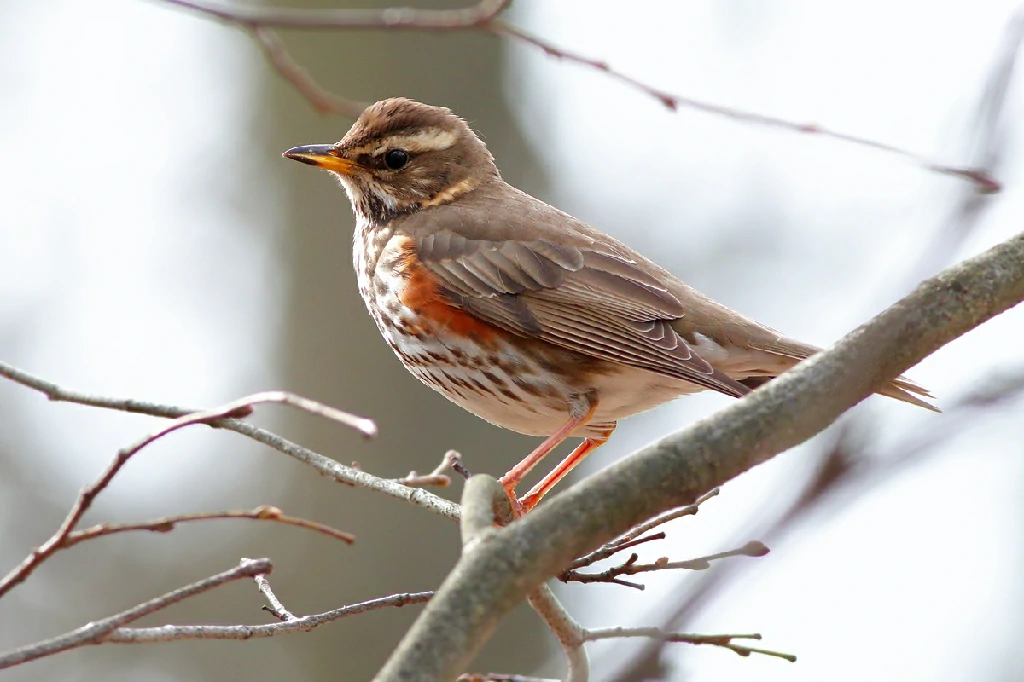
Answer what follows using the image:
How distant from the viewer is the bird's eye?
4547 millimetres

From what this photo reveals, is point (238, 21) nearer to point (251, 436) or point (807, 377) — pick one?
point (251, 436)

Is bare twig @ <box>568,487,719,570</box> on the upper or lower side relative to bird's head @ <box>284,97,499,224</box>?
lower

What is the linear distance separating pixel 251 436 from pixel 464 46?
4.49m

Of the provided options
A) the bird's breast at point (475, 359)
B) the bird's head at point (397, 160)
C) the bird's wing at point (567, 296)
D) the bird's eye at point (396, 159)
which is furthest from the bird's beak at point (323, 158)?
the bird's breast at point (475, 359)

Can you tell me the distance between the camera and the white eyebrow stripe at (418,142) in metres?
4.51

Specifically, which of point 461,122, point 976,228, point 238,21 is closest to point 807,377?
point 976,228

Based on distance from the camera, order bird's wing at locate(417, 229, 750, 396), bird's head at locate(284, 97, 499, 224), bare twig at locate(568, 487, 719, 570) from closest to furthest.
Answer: bare twig at locate(568, 487, 719, 570) < bird's wing at locate(417, 229, 750, 396) < bird's head at locate(284, 97, 499, 224)

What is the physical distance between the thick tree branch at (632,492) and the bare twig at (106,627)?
1.13 feet

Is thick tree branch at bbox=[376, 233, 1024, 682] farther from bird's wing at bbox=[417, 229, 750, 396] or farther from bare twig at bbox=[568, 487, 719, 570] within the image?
bird's wing at bbox=[417, 229, 750, 396]

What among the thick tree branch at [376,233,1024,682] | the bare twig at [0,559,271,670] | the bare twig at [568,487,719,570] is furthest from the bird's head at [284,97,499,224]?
the thick tree branch at [376,233,1024,682]

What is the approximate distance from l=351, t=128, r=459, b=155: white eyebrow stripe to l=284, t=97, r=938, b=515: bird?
0.03m

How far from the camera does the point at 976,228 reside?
103cm

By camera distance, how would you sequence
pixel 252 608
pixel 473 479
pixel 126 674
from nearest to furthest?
1. pixel 473 479
2. pixel 252 608
3. pixel 126 674

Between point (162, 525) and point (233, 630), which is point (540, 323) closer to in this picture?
point (233, 630)
